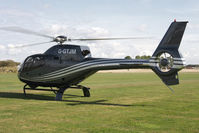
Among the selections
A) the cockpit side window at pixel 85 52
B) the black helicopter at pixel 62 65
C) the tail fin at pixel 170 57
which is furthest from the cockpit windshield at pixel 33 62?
the tail fin at pixel 170 57

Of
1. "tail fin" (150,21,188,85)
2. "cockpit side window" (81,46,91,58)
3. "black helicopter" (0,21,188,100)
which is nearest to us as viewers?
"tail fin" (150,21,188,85)

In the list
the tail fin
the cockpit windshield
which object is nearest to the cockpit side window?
the cockpit windshield

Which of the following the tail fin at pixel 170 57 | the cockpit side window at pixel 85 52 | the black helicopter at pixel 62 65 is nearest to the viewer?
the tail fin at pixel 170 57

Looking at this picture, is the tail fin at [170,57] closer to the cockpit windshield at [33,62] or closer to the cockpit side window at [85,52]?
the cockpit side window at [85,52]

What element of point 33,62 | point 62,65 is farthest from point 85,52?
point 33,62

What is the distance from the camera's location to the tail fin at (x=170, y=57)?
14648 mm

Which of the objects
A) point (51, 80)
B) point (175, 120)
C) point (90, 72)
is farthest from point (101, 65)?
point (175, 120)

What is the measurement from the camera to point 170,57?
14.8 m

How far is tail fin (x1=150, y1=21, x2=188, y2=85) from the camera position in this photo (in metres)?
14.6

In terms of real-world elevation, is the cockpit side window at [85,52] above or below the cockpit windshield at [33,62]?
above

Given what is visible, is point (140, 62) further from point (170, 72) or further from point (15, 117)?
point (15, 117)

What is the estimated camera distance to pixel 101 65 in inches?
681

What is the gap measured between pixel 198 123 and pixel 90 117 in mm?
4665

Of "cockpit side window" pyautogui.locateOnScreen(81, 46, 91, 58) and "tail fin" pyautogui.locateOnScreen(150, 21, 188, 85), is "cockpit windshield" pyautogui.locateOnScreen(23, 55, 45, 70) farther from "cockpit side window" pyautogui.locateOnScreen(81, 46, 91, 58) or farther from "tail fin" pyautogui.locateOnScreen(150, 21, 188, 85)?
"tail fin" pyautogui.locateOnScreen(150, 21, 188, 85)
